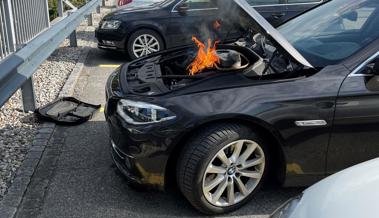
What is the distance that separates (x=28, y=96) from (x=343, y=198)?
4.28 meters

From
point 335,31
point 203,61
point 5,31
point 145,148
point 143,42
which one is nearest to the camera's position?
point 145,148

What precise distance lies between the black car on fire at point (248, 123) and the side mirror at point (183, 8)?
4949 millimetres

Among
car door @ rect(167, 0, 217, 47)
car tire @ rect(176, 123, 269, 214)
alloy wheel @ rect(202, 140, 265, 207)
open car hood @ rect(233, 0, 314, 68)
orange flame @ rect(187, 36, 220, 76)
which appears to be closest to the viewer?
car tire @ rect(176, 123, 269, 214)

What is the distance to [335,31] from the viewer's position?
4.14m

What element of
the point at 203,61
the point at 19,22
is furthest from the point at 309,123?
the point at 19,22

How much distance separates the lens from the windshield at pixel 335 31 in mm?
3791

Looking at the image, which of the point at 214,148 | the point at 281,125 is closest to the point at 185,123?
the point at 214,148

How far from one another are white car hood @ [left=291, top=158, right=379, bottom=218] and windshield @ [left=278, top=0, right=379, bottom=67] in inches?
57.6

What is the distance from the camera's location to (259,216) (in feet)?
12.0

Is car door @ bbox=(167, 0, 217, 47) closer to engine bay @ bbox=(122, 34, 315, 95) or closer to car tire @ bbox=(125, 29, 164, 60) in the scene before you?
car tire @ bbox=(125, 29, 164, 60)

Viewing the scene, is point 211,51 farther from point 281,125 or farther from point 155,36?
point 155,36

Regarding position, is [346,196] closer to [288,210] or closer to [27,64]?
[288,210]

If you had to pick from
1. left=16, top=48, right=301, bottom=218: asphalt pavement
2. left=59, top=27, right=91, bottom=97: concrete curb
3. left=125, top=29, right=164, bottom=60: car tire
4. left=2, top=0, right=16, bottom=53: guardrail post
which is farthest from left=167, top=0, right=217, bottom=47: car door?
left=16, top=48, right=301, bottom=218: asphalt pavement

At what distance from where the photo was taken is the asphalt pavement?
369cm
